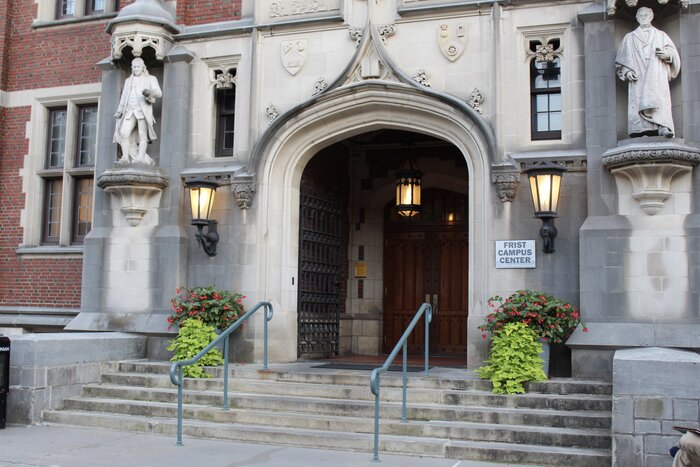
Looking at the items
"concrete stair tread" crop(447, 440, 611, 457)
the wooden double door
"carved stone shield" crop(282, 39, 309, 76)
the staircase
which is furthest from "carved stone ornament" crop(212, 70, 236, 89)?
"concrete stair tread" crop(447, 440, 611, 457)

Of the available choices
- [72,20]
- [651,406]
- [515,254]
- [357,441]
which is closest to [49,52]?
[72,20]

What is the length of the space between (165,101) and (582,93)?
6.28 metres

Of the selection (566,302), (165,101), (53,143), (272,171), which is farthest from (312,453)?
(53,143)

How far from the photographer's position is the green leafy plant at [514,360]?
9.23 m

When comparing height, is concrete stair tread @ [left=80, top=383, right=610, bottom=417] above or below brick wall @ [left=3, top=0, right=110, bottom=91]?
below

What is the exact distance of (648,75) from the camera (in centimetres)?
973

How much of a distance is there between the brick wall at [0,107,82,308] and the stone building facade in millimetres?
38

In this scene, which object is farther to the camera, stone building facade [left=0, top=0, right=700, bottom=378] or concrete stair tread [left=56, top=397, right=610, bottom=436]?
stone building facade [left=0, top=0, right=700, bottom=378]

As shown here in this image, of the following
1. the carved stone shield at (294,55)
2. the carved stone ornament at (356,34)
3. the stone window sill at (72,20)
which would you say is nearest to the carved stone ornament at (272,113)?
the carved stone shield at (294,55)

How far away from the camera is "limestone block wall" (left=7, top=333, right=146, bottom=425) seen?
991 centimetres

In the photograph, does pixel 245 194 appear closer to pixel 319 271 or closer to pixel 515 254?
pixel 319 271

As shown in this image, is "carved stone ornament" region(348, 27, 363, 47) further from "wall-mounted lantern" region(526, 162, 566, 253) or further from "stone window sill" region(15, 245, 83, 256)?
"stone window sill" region(15, 245, 83, 256)

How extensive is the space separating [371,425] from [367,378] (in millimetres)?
1217

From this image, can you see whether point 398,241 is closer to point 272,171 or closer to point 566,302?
point 272,171
